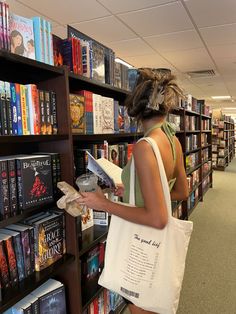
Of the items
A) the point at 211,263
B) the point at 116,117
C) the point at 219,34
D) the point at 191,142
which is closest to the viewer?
the point at 116,117

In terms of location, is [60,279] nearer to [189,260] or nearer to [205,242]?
[189,260]

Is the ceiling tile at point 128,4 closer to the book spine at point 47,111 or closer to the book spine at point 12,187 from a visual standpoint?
the book spine at point 47,111

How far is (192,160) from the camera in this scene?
4.44 m

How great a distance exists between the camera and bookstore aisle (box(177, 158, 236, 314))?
2074mm

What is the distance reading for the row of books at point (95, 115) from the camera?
142cm

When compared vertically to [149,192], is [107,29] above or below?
above

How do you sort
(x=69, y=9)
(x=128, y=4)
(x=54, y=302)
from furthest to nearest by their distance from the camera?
(x=69, y=9), (x=128, y=4), (x=54, y=302)

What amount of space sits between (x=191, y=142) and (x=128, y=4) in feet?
8.46

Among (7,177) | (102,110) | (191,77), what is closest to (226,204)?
(191,77)

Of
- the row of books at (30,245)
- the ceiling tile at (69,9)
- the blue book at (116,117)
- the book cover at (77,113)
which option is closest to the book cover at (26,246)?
the row of books at (30,245)

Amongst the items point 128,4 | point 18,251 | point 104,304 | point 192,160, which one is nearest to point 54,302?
point 18,251

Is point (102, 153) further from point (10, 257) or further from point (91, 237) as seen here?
point (10, 257)

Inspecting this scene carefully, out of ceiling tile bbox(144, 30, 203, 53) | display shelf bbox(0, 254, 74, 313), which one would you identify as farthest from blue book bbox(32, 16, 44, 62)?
ceiling tile bbox(144, 30, 203, 53)

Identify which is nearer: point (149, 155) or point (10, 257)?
point (149, 155)
